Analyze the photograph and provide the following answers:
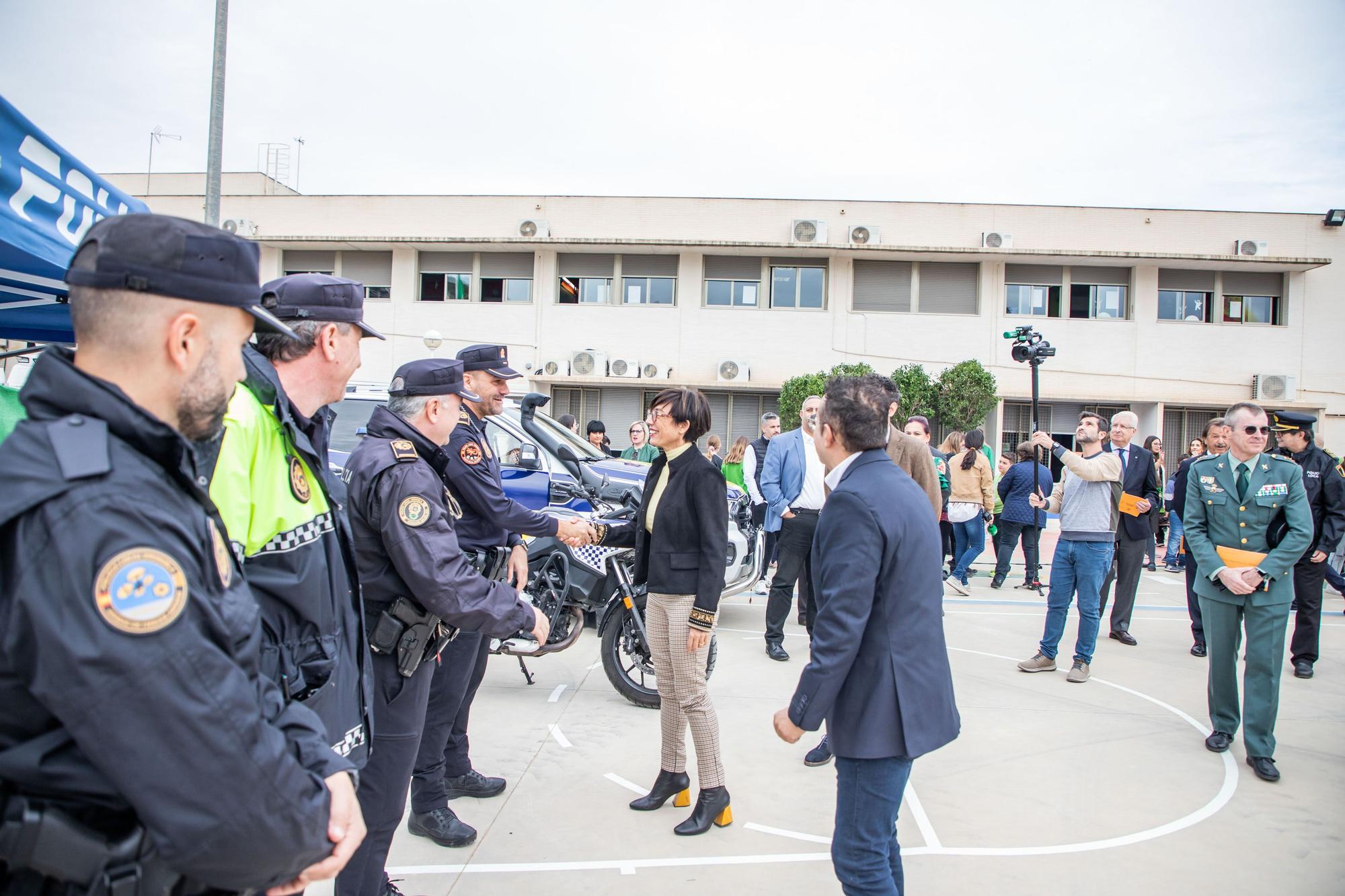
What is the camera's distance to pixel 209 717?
47.1 inches

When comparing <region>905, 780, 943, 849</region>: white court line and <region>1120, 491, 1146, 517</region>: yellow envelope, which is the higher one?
<region>1120, 491, 1146, 517</region>: yellow envelope

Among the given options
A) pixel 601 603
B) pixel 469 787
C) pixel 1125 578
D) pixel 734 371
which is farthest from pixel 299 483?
pixel 734 371

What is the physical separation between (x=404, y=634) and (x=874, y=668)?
1.60m

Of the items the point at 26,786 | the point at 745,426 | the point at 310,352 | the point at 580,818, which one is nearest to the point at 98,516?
the point at 26,786

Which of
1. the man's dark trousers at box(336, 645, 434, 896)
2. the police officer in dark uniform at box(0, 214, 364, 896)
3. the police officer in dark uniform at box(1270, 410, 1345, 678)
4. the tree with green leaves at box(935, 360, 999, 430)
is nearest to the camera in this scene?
the police officer in dark uniform at box(0, 214, 364, 896)

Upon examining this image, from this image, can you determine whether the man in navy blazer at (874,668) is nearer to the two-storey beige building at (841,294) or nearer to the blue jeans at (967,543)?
the blue jeans at (967,543)

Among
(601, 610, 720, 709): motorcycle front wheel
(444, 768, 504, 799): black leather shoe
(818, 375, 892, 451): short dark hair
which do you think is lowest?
(444, 768, 504, 799): black leather shoe

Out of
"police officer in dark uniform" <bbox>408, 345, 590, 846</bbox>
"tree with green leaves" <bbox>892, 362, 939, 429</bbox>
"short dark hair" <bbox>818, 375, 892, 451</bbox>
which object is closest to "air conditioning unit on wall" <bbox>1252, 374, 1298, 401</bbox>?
"tree with green leaves" <bbox>892, 362, 939, 429</bbox>

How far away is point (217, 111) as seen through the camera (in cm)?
671

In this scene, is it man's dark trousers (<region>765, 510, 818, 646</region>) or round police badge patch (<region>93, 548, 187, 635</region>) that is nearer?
round police badge patch (<region>93, 548, 187, 635</region>)

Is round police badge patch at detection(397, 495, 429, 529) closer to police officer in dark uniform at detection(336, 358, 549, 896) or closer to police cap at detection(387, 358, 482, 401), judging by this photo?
police officer in dark uniform at detection(336, 358, 549, 896)

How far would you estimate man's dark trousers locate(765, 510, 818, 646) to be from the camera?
22.0 ft

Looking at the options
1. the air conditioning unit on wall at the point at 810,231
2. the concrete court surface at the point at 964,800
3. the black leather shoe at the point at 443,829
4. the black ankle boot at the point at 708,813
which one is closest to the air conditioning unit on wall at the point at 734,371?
the air conditioning unit on wall at the point at 810,231

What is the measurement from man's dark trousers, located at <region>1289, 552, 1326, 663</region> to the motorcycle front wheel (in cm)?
515
